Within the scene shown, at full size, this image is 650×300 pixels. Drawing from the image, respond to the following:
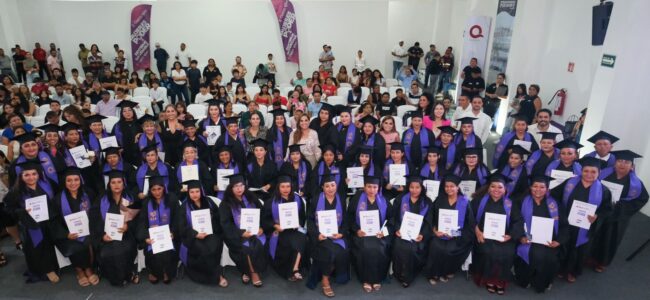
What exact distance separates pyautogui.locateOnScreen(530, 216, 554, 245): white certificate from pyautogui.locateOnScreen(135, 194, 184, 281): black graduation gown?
12.1ft

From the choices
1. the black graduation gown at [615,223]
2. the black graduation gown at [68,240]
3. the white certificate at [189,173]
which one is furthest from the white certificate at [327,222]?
the black graduation gown at [615,223]

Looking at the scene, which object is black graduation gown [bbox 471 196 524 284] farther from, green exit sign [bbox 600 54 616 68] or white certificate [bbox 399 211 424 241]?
green exit sign [bbox 600 54 616 68]

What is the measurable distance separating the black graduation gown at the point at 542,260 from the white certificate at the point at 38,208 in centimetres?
493

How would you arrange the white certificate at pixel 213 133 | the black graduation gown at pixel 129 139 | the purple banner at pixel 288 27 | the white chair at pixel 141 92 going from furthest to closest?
the purple banner at pixel 288 27 < the white chair at pixel 141 92 < the black graduation gown at pixel 129 139 < the white certificate at pixel 213 133

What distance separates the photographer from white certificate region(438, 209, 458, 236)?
4383 millimetres

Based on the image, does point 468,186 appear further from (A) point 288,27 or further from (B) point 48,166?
(A) point 288,27

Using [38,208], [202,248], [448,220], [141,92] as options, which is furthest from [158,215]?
[141,92]

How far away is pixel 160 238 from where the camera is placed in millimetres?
4363

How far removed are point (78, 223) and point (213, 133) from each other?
7.78 ft

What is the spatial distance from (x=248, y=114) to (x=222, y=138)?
1456 millimetres

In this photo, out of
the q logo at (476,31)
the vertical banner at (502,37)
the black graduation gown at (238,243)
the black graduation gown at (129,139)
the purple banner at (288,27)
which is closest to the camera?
the black graduation gown at (238,243)

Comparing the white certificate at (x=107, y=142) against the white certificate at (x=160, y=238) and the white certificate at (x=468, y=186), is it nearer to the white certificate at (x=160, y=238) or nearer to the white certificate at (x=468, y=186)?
the white certificate at (x=160, y=238)

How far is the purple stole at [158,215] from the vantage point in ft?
14.6

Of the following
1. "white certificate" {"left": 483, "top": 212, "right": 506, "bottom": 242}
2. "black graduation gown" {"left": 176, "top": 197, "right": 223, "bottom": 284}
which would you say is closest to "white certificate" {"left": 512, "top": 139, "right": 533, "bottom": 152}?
"white certificate" {"left": 483, "top": 212, "right": 506, "bottom": 242}
